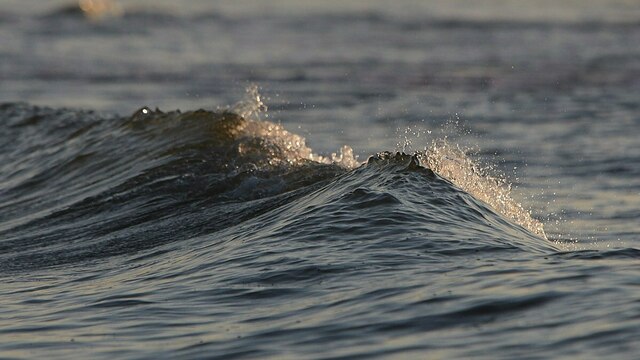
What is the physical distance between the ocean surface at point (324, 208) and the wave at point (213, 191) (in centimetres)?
3

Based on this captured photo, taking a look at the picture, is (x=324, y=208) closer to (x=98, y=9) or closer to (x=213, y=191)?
(x=213, y=191)

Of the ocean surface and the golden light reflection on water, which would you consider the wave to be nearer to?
the ocean surface

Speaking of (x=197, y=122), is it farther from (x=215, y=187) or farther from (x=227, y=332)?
(x=227, y=332)

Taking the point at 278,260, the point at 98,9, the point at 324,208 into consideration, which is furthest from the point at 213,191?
the point at 98,9

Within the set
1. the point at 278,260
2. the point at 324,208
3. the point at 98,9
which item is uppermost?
the point at 98,9

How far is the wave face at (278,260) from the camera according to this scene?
708 cm

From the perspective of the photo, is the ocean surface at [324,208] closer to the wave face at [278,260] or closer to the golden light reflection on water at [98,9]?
the wave face at [278,260]

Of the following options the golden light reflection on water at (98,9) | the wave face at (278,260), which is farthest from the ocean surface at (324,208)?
the golden light reflection on water at (98,9)

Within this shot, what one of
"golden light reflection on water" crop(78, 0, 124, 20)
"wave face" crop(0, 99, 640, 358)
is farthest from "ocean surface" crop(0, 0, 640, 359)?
"golden light reflection on water" crop(78, 0, 124, 20)

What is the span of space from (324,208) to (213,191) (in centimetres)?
277

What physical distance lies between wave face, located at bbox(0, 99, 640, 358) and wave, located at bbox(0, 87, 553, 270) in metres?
0.03

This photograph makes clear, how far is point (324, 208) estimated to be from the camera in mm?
10117

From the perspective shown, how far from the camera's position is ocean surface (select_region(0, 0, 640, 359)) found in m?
7.21

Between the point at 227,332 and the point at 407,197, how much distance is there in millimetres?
3077
